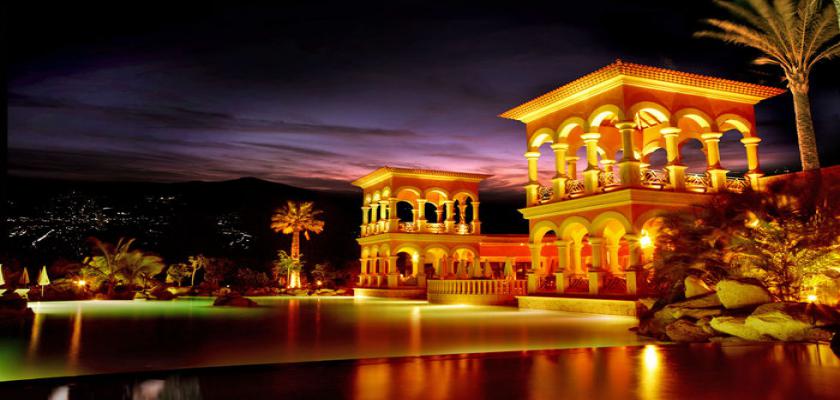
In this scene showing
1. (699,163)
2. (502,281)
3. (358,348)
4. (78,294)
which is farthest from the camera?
(699,163)

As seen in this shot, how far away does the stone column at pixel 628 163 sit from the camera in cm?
1856

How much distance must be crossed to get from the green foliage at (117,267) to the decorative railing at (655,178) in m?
27.0

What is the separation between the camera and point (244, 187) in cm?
9488

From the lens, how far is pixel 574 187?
70.3ft

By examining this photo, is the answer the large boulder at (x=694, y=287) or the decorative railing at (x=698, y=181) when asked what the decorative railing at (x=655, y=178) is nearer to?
the decorative railing at (x=698, y=181)

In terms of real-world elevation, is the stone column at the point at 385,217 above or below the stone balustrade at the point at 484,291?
above

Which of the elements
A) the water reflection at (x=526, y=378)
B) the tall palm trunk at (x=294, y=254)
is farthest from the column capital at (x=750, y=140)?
the tall palm trunk at (x=294, y=254)

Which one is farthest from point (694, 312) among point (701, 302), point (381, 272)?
point (381, 272)

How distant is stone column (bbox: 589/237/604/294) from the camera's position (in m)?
18.8

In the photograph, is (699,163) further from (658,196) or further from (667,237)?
(667,237)

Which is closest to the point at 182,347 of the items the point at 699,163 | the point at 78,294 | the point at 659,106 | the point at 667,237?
the point at 667,237

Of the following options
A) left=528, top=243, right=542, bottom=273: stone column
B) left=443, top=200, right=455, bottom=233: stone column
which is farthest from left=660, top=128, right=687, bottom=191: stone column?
left=443, top=200, right=455, bottom=233: stone column

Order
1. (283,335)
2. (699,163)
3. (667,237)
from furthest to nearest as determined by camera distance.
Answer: (699,163), (667,237), (283,335)

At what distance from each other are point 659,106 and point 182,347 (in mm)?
16232
